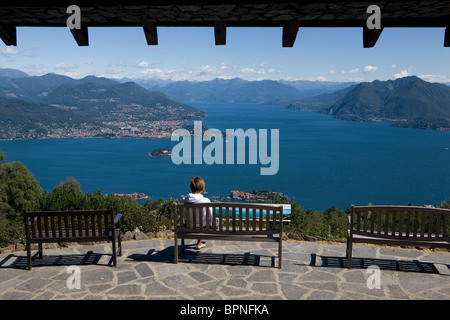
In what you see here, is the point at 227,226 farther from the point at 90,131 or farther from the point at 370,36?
the point at 90,131

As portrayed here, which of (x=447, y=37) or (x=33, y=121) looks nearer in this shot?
(x=447, y=37)

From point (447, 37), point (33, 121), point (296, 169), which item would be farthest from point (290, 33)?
point (33, 121)

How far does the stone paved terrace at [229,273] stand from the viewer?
11.6ft

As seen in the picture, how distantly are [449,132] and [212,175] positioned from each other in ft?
377

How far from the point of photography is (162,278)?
3.91m

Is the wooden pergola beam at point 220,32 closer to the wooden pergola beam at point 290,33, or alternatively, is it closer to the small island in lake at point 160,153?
the wooden pergola beam at point 290,33

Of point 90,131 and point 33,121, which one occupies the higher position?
point 33,121

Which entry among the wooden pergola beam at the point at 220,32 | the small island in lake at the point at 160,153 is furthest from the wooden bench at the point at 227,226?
the small island in lake at the point at 160,153

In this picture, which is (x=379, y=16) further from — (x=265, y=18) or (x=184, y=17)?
(x=184, y=17)

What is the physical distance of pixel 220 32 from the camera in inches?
179

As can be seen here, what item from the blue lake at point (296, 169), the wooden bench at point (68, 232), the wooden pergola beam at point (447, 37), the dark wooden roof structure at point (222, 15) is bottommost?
the blue lake at point (296, 169)

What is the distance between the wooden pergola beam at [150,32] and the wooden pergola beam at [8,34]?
178cm

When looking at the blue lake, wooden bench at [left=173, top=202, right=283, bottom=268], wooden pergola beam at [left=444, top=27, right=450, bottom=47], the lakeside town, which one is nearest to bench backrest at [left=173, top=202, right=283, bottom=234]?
wooden bench at [left=173, top=202, right=283, bottom=268]

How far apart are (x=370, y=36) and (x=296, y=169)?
90.8 m
